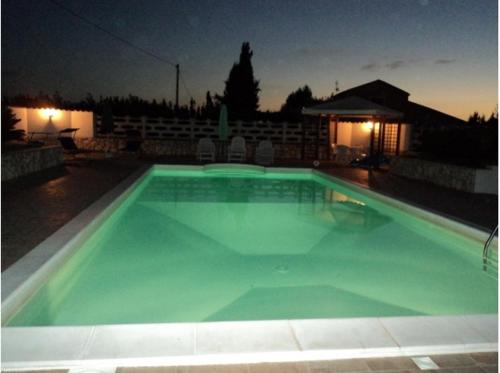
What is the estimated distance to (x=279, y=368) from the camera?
2254mm

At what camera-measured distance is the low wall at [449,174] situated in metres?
8.80

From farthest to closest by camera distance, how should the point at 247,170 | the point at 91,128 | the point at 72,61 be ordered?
the point at 72,61 < the point at 91,128 < the point at 247,170

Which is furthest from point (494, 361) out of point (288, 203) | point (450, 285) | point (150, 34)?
point (150, 34)

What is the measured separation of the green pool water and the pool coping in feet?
2.77

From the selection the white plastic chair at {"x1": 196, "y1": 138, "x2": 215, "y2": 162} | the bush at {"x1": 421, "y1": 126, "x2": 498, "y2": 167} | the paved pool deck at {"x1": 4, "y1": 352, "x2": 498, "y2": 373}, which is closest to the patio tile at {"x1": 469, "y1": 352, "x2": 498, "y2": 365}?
the paved pool deck at {"x1": 4, "y1": 352, "x2": 498, "y2": 373}

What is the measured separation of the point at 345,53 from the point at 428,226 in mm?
16295

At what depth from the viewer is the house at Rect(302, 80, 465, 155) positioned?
43.5 ft

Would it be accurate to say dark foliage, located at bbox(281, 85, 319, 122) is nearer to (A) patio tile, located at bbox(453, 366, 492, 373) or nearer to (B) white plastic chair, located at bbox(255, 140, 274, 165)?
(B) white plastic chair, located at bbox(255, 140, 274, 165)

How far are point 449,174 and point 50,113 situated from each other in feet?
49.9

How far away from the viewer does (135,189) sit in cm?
884

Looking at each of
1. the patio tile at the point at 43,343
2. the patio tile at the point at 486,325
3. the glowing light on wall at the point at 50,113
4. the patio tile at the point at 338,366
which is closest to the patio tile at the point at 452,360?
the patio tile at the point at 486,325

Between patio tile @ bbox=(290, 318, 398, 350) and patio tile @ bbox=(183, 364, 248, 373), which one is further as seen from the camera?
patio tile @ bbox=(290, 318, 398, 350)

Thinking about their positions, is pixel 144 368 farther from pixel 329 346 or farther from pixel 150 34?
pixel 150 34

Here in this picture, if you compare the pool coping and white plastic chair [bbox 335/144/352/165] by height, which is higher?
white plastic chair [bbox 335/144/352/165]
